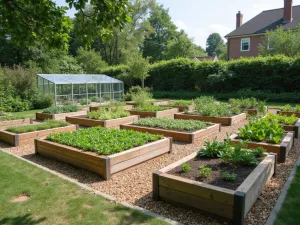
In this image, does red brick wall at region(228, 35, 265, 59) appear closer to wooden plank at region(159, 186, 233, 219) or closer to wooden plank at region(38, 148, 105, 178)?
wooden plank at region(38, 148, 105, 178)

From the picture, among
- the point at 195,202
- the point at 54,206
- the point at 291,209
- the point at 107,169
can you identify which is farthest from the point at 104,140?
the point at 291,209

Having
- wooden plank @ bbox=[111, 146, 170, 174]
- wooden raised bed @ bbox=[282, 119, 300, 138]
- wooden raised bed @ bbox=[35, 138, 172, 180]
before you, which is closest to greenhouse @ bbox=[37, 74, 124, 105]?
wooden raised bed @ bbox=[35, 138, 172, 180]

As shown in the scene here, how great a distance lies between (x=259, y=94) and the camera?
61.1ft

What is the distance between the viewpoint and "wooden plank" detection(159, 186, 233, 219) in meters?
3.23

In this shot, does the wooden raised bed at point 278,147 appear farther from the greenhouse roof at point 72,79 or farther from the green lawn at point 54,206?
the greenhouse roof at point 72,79

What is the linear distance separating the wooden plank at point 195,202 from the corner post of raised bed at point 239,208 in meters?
0.07

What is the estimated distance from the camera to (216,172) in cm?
403

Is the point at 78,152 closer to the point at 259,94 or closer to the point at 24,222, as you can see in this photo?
the point at 24,222

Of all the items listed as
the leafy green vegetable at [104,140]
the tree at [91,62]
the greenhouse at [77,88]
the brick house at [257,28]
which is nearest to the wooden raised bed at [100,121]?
the leafy green vegetable at [104,140]

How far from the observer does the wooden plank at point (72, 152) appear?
4871mm

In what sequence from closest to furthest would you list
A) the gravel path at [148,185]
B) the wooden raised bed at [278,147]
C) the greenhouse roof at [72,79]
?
A: the gravel path at [148,185], the wooden raised bed at [278,147], the greenhouse roof at [72,79]

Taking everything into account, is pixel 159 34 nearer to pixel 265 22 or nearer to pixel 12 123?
pixel 265 22

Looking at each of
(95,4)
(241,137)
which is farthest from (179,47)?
(95,4)

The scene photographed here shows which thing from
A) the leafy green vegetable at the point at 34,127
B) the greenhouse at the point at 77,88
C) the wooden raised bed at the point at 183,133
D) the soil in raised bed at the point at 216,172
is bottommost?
the soil in raised bed at the point at 216,172
